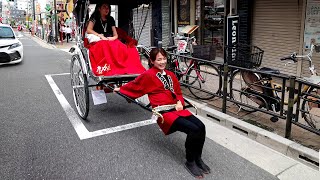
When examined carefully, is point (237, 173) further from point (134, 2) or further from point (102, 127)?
point (134, 2)

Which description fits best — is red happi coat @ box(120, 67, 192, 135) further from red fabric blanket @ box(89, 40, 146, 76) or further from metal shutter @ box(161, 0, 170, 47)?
metal shutter @ box(161, 0, 170, 47)

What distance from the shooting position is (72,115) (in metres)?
5.57

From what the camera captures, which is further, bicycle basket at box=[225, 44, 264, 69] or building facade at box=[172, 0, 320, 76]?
building facade at box=[172, 0, 320, 76]

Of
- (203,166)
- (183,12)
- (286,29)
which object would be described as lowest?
(203,166)

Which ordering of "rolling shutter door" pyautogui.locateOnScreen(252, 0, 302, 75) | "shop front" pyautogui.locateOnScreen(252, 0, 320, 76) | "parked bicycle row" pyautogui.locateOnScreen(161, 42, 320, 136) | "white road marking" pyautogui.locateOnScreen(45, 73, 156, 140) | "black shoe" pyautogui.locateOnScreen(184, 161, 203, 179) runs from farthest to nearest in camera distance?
"rolling shutter door" pyautogui.locateOnScreen(252, 0, 302, 75), "shop front" pyautogui.locateOnScreen(252, 0, 320, 76), "white road marking" pyautogui.locateOnScreen(45, 73, 156, 140), "parked bicycle row" pyautogui.locateOnScreen(161, 42, 320, 136), "black shoe" pyautogui.locateOnScreen(184, 161, 203, 179)

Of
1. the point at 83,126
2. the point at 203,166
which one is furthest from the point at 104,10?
the point at 203,166

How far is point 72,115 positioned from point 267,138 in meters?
3.47

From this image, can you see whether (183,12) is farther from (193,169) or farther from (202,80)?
(193,169)

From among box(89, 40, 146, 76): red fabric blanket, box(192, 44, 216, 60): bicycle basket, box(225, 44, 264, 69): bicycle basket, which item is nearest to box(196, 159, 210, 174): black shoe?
box(89, 40, 146, 76): red fabric blanket

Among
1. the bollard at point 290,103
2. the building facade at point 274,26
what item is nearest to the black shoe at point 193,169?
the bollard at point 290,103

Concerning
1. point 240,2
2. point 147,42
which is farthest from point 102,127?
point 147,42

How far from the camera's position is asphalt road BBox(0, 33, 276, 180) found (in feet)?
11.4

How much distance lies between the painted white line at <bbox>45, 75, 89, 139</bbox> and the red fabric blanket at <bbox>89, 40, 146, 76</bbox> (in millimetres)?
944

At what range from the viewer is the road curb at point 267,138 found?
3.65m
